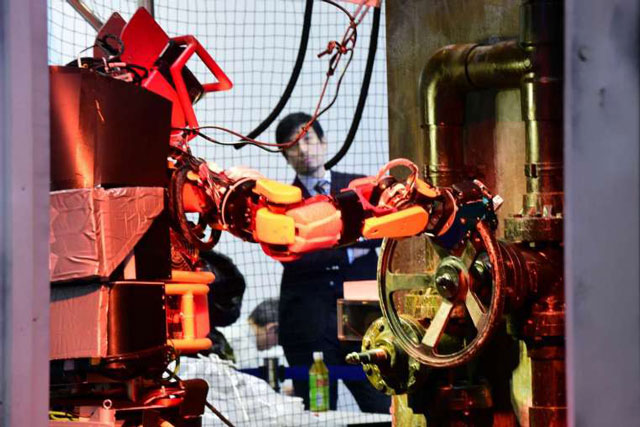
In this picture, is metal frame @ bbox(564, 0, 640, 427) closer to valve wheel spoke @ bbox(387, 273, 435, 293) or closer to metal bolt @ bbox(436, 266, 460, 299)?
metal bolt @ bbox(436, 266, 460, 299)

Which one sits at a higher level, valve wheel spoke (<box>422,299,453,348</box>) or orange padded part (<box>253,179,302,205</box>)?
orange padded part (<box>253,179,302,205</box>)

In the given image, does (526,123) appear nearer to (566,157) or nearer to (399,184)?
(399,184)

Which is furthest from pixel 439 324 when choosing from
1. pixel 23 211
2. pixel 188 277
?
pixel 23 211

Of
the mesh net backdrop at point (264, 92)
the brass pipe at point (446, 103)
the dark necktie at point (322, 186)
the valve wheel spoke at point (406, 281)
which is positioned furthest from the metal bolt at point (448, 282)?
the dark necktie at point (322, 186)

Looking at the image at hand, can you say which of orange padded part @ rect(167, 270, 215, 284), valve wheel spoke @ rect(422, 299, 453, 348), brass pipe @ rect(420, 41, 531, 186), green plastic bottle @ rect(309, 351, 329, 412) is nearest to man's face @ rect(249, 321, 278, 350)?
green plastic bottle @ rect(309, 351, 329, 412)

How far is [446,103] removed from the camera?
4469mm

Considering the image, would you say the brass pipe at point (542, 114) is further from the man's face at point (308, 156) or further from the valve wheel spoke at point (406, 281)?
the man's face at point (308, 156)

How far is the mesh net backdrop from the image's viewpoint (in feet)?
20.3

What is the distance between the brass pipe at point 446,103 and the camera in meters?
4.37

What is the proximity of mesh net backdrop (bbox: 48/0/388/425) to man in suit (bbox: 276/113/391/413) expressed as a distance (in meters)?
0.08

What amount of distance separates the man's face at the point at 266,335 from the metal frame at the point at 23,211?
4.70 m

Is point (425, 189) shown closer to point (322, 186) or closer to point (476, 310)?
point (476, 310)

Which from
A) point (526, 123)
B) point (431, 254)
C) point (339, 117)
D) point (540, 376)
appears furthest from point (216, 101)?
point (540, 376)

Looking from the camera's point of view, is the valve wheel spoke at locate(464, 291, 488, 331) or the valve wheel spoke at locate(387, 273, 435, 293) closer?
the valve wheel spoke at locate(464, 291, 488, 331)
